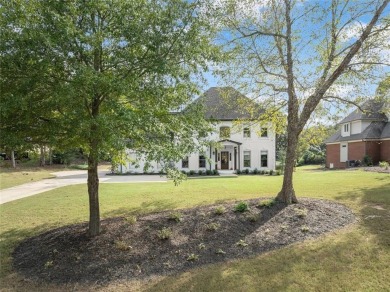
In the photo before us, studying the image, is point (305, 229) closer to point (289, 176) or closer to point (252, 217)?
point (252, 217)

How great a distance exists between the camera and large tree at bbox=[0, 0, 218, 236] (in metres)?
4.52

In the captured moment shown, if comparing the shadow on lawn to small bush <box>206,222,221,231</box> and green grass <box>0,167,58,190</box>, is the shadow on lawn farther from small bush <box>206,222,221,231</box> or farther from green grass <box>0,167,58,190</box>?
green grass <box>0,167,58,190</box>

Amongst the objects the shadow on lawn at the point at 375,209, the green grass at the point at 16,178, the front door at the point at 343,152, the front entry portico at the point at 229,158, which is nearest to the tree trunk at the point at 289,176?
the shadow on lawn at the point at 375,209

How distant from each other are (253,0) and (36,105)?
6.52 meters

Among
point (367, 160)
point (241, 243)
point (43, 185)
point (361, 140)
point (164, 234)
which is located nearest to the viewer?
point (241, 243)

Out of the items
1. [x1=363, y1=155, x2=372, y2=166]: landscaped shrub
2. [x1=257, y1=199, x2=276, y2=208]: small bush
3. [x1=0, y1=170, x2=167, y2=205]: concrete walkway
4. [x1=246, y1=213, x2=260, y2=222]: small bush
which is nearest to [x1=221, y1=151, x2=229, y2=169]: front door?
[x1=0, y1=170, x2=167, y2=205]: concrete walkway

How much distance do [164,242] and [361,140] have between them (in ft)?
90.9

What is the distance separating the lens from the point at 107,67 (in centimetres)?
560

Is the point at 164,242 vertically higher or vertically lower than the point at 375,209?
lower

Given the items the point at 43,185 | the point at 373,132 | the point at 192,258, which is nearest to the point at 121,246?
the point at 192,258

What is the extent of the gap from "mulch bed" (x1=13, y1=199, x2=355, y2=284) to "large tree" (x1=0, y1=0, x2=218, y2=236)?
2030 millimetres

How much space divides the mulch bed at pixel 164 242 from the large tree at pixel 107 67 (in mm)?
2030

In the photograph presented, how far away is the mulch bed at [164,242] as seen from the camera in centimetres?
537

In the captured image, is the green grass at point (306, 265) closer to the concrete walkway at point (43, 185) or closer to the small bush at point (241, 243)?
the small bush at point (241, 243)
